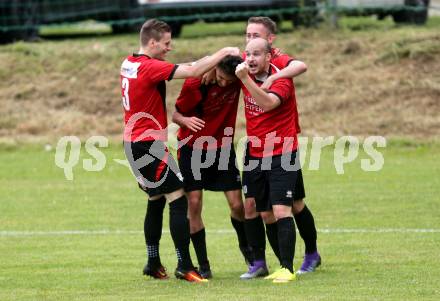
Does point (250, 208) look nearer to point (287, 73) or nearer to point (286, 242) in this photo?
point (286, 242)

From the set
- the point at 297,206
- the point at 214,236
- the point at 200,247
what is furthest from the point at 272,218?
the point at 214,236

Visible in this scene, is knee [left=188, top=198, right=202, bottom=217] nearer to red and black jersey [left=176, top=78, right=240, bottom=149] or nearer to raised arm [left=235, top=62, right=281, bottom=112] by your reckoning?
red and black jersey [left=176, top=78, right=240, bottom=149]

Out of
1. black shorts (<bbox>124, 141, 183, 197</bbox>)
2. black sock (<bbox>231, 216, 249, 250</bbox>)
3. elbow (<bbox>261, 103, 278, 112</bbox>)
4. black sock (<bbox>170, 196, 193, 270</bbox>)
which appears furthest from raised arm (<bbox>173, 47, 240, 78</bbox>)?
black sock (<bbox>231, 216, 249, 250</bbox>)

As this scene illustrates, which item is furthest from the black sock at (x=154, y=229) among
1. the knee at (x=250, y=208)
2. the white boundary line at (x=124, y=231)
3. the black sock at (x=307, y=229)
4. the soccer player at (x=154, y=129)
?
the white boundary line at (x=124, y=231)

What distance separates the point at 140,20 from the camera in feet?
78.5

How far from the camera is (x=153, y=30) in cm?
970

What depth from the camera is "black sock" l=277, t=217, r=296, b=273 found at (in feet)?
31.6

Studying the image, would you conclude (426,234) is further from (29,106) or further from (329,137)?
(29,106)

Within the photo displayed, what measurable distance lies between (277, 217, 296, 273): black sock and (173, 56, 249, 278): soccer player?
75 cm

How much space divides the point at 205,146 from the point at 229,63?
834 millimetres

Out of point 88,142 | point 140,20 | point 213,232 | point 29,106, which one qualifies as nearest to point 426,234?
point 213,232

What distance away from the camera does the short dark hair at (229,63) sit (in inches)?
378

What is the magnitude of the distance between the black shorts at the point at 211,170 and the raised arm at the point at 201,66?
3.14 ft

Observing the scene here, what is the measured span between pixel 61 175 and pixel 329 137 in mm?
4512
